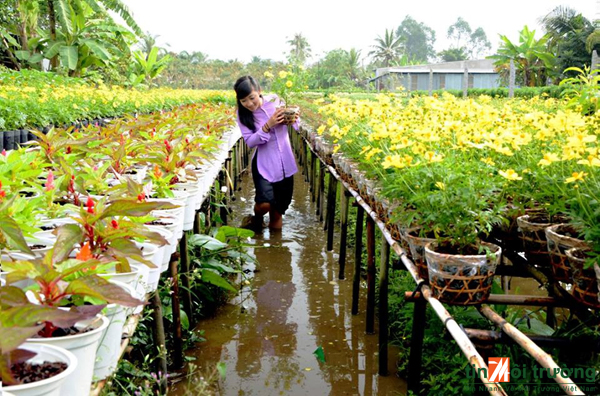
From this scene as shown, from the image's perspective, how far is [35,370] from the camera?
109cm

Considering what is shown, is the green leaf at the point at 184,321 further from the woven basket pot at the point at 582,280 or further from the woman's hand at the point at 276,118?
the woman's hand at the point at 276,118

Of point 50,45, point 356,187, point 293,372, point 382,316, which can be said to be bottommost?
point 293,372

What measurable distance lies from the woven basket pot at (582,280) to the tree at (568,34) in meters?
24.6

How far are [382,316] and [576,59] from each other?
Result: 79.6 feet

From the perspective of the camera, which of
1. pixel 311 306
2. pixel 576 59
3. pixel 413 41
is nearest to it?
pixel 311 306

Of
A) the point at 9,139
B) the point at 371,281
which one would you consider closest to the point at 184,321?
the point at 371,281

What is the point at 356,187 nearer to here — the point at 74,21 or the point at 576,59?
the point at 74,21

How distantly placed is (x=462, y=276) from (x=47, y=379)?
5.04ft

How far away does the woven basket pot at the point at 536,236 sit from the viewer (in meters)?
2.45

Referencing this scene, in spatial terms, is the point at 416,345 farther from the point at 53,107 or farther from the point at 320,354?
the point at 53,107

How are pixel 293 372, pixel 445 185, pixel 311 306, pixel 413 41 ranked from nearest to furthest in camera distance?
pixel 445 185 → pixel 293 372 → pixel 311 306 → pixel 413 41

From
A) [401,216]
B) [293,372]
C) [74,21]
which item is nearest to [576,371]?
[401,216]

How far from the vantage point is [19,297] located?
1122mm

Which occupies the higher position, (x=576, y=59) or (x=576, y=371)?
(x=576, y=59)
